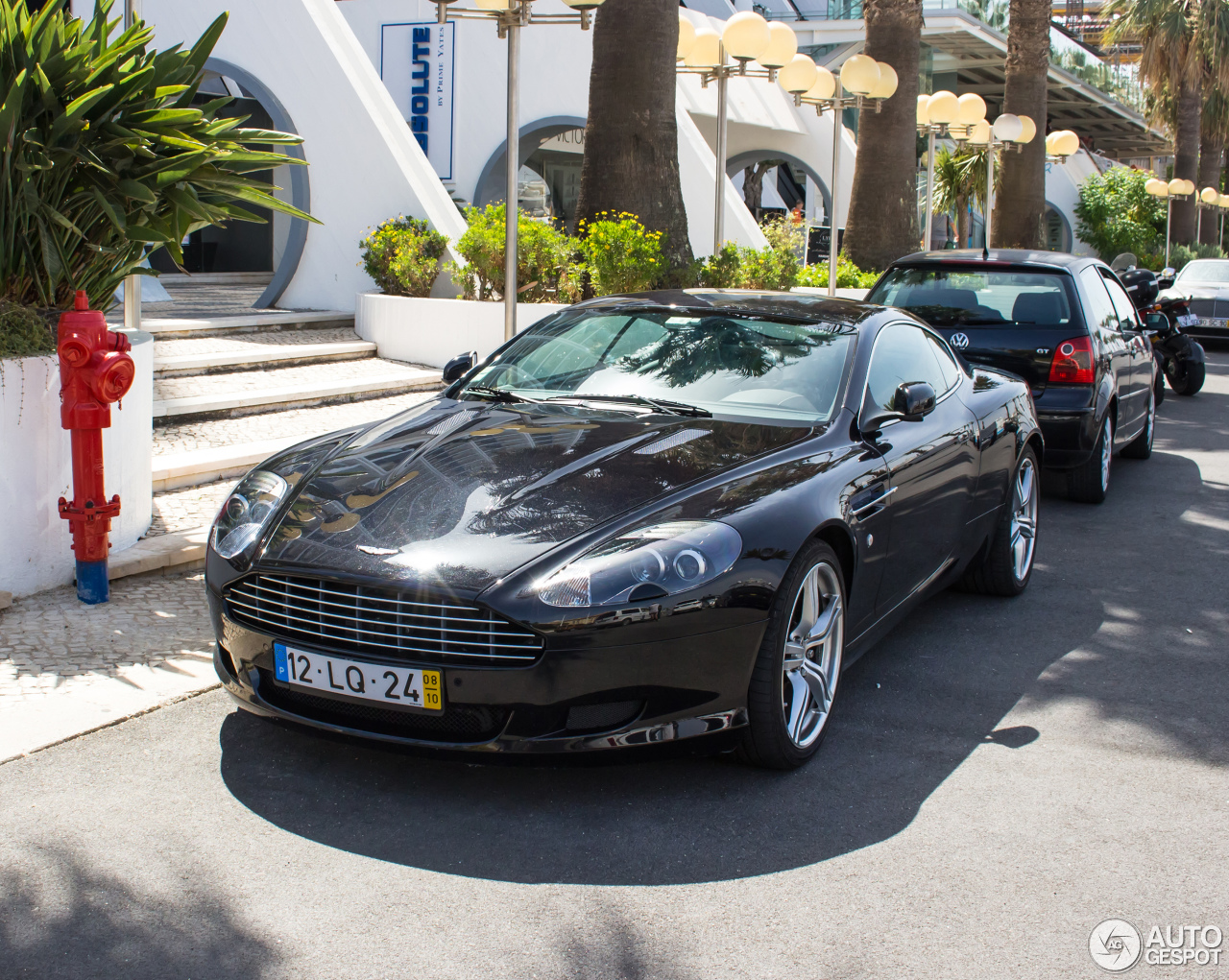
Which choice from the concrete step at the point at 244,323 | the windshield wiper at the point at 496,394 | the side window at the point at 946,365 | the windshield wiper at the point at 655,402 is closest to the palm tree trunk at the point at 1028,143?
the concrete step at the point at 244,323

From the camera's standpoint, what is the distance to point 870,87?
48.8 feet

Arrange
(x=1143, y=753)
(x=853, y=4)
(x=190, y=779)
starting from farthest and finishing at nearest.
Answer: (x=853, y=4)
(x=1143, y=753)
(x=190, y=779)

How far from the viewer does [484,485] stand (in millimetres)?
3975

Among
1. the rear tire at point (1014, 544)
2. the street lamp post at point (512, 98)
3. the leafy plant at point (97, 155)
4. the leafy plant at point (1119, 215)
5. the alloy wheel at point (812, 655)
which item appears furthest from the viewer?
the leafy plant at point (1119, 215)

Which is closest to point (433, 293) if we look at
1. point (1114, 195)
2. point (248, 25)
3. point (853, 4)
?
point (248, 25)

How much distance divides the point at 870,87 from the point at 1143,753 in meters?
12.1

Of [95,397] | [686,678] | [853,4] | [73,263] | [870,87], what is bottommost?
[686,678]

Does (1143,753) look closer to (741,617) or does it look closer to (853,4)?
(741,617)

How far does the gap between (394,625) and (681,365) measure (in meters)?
1.92

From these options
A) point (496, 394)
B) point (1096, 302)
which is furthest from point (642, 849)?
point (1096, 302)

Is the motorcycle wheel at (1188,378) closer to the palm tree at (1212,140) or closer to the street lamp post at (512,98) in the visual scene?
the street lamp post at (512,98)

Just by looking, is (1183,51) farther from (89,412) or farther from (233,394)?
(89,412)

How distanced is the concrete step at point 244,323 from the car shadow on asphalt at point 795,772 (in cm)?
716

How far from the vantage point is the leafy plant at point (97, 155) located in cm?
530
